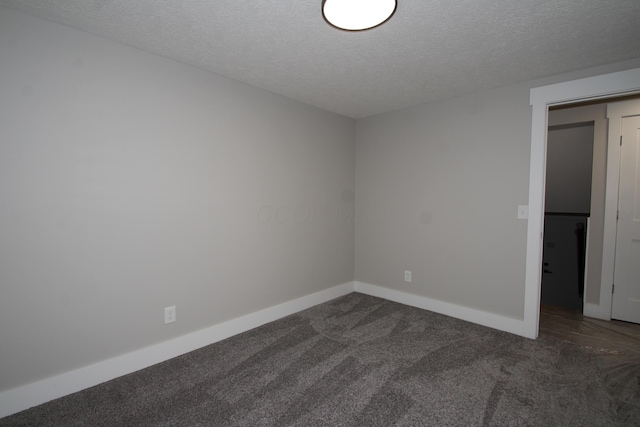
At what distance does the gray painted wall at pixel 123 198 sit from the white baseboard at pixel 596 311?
3290 millimetres

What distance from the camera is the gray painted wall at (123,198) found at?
177 centimetres

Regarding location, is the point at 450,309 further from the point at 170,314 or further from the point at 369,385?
the point at 170,314

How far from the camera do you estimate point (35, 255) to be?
1820 mm

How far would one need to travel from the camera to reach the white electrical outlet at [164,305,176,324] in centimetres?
237

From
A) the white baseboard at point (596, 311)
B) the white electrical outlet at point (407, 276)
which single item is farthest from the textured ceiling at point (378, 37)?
the white baseboard at point (596, 311)

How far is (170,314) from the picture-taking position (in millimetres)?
2389

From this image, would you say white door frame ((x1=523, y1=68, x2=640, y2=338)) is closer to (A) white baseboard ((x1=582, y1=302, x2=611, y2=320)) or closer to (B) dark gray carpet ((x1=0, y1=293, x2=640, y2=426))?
(B) dark gray carpet ((x1=0, y1=293, x2=640, y2=426))

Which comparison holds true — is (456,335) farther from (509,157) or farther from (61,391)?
(61,391)

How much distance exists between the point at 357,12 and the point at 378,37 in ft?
2.19

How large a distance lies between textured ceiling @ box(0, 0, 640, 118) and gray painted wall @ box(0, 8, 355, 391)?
0.24 meters

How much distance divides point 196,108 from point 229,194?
0.76m

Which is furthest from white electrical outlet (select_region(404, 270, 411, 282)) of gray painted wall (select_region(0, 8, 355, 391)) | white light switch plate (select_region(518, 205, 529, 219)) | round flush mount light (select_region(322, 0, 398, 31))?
round flush mount light (select_region(322, 0, 398, 31))

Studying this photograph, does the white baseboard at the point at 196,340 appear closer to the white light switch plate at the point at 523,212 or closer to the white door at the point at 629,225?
the white light switch plate at the point at 523,212

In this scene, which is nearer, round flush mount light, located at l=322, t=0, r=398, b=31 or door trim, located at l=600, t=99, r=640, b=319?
round flush mount light, located at l=322, t=0, r=398, b=31
